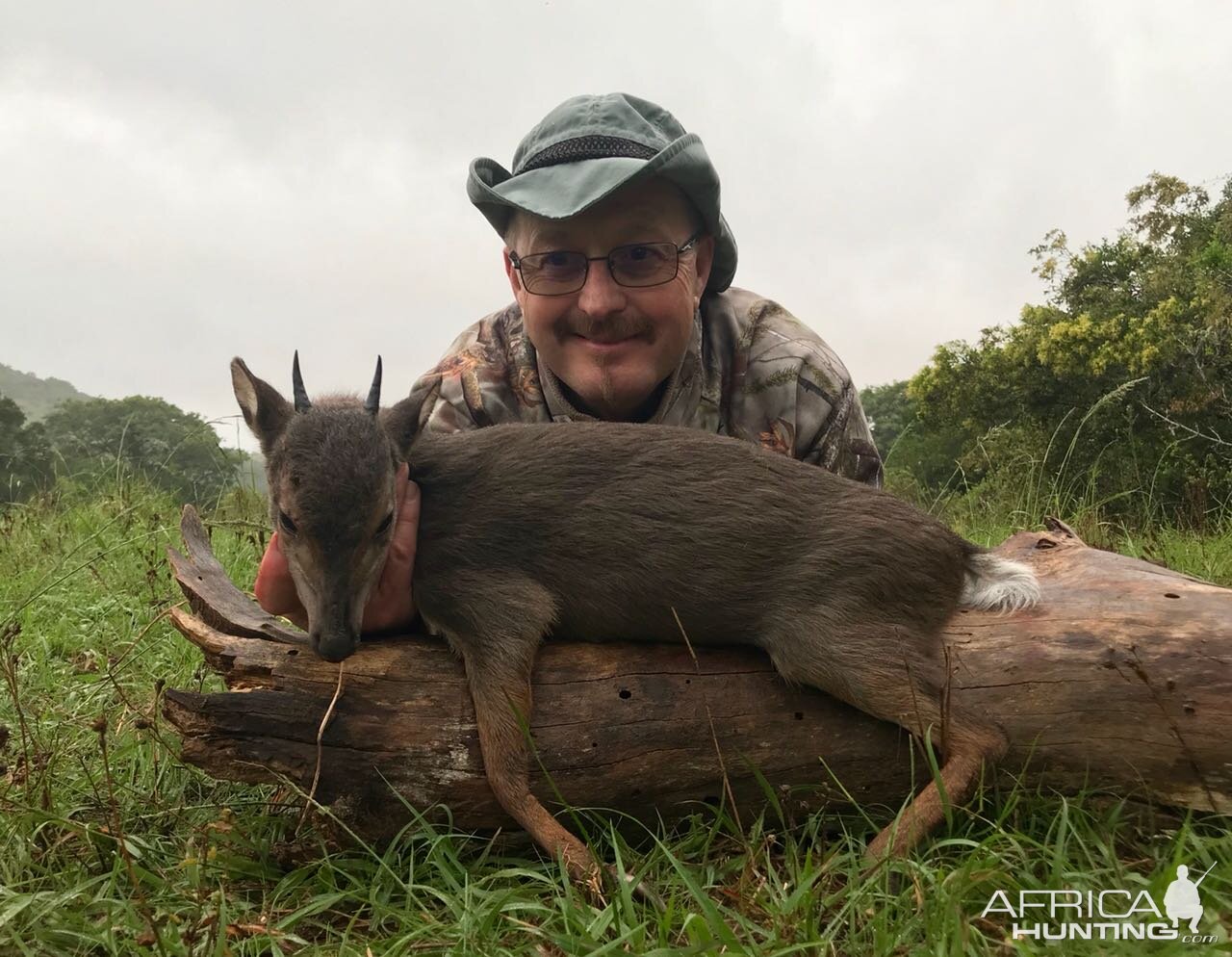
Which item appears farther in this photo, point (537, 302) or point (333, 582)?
point (537, 302)

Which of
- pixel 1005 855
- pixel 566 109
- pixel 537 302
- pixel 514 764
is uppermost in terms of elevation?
pixel 566 109

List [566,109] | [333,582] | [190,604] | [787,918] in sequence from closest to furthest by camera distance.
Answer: [787,918]
[333,582]
[190,604]
[566,109]

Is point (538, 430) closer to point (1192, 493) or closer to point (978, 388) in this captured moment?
point (1192, 493)

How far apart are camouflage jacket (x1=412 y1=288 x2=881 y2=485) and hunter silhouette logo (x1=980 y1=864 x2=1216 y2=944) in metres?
2.93

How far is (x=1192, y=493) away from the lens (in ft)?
25.3

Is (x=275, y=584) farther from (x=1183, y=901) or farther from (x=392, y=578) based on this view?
(x=1183, y=901)

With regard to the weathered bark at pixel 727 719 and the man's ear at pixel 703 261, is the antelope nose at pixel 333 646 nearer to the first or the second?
the weathered bark at pixel 727 719

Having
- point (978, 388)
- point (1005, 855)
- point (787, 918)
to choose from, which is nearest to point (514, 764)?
point (787, 918)

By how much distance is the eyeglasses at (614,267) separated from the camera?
429cm

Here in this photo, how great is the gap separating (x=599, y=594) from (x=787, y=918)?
1.27 metres

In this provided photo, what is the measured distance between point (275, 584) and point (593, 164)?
2.47 meters

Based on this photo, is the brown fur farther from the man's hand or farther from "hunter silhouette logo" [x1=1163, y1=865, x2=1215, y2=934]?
"hunter silhouette logo" [x1=1163, y1=865, x2=1215, y2=934]

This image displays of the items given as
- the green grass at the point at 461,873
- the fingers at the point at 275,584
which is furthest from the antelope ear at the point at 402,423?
the green grass at the point at 461,873

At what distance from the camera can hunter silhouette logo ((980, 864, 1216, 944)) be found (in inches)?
83.4
